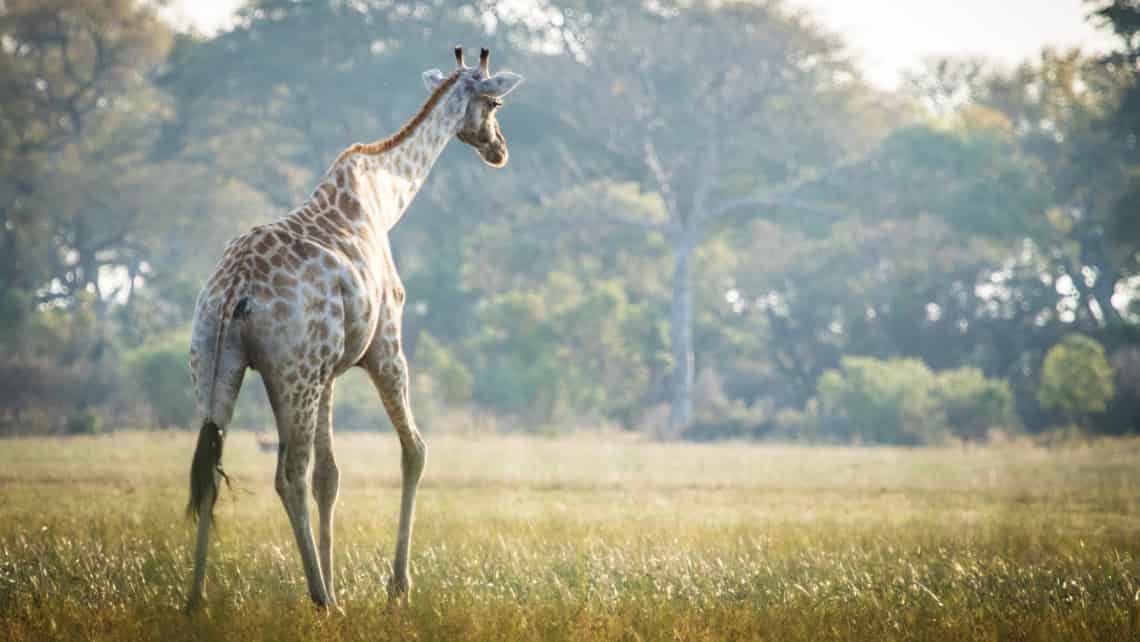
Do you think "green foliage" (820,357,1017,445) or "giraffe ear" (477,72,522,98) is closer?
"giraffe ear" (477,72,522,98)

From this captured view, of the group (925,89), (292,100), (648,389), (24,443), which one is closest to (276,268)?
(24,443)

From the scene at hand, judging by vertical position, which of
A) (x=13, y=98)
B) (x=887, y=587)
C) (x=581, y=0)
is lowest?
(x=887, y=587)

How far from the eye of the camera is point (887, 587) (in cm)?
858

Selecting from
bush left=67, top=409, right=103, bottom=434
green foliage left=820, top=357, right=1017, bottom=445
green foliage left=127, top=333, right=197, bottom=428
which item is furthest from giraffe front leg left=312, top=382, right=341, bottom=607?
green foliage left=820, top=357, right=1017, bottom=445

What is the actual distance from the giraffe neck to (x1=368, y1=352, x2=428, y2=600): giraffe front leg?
93 centimetres

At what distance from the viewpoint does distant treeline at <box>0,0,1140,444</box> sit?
121 feet

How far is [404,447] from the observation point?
28.5ft

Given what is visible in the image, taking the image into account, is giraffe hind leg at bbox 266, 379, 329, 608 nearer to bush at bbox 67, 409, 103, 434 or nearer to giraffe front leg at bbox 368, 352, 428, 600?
giraffe front leg at bbox 368, 352, 428, 600

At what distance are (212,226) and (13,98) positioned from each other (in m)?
7.04

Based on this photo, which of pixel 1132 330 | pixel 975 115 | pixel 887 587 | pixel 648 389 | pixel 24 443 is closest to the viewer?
pixel 887 587

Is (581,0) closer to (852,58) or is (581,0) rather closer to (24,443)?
(852,58)

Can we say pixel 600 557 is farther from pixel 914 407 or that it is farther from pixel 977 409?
pixel 977 409

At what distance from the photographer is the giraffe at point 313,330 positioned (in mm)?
7207

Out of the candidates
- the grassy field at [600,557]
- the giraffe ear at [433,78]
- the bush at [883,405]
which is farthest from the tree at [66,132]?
the giraffe ear at [433,78]
